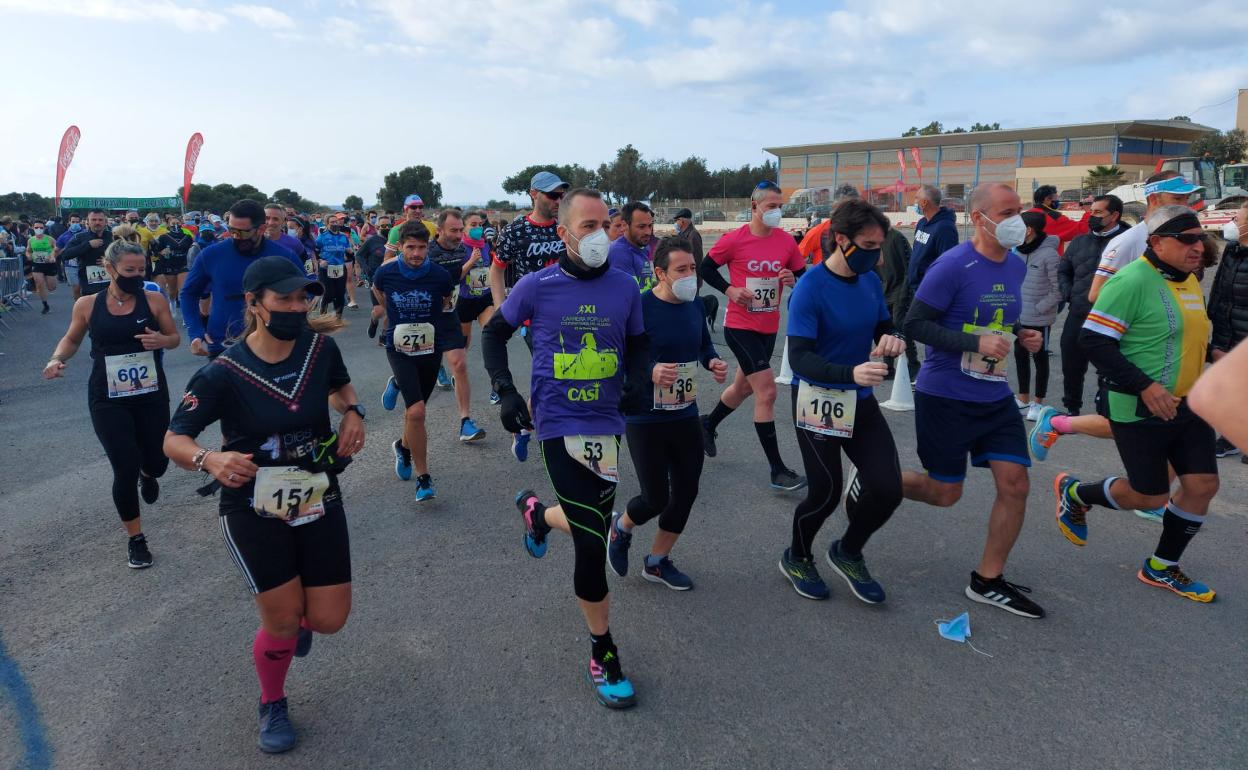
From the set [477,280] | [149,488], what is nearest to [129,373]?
[149,488]

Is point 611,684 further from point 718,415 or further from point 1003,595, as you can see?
point 718,415

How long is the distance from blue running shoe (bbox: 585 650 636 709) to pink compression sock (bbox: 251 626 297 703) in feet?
4.07

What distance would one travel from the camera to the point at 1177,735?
3076 mm

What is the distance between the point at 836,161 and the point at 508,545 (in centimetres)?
7828

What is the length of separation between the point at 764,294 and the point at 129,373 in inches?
172

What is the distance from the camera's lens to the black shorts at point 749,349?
20.0 ft

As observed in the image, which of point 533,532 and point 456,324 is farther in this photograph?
point 456,324

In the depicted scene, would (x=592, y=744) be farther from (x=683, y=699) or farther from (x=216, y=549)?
(x=216, y=549)

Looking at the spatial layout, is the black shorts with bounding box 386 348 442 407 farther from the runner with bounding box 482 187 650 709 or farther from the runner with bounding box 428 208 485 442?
the runner with bounding box 482 187 650 709

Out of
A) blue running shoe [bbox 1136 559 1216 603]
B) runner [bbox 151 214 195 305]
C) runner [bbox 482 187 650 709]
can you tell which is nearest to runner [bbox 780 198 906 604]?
runner [bbox 482 187 650 709]

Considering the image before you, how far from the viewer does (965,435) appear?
13.7ft

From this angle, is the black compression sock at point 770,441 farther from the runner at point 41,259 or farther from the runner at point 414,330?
the runner at point 41,259

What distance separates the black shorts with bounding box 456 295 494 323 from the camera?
917cm

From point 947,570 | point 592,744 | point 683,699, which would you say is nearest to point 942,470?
point 947,570
